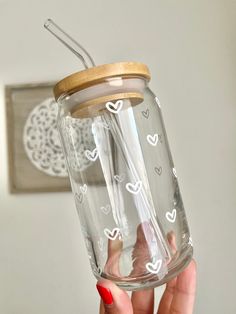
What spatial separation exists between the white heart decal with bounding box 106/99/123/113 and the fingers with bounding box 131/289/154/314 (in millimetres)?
359

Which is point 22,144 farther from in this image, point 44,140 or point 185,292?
point 185,292

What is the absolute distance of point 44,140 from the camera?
1.21m

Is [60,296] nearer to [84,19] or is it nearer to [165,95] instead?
[165,95]

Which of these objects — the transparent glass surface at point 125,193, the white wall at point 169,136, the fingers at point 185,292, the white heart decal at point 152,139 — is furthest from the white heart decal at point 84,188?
the white wall at point 169,136

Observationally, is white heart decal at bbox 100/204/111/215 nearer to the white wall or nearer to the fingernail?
the fingernail

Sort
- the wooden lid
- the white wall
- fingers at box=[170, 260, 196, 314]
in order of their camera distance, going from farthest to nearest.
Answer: the white wall → fingers at box=[170, 260, 196, 314] → the wooden lid

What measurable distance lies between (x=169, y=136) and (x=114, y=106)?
0.64 m

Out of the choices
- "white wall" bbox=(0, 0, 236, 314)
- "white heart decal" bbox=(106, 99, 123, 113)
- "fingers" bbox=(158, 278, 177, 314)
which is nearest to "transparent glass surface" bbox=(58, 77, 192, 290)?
"white heart decal" bbox=(106, 99, 123, 113)

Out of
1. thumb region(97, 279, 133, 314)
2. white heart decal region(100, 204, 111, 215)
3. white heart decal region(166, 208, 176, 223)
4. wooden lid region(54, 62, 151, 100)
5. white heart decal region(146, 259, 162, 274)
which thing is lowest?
thumb region(97, 279, 133, 314)

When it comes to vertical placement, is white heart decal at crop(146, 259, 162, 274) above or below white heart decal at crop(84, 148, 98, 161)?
below

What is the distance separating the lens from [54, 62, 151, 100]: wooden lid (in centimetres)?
50

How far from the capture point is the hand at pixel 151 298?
1.73ft

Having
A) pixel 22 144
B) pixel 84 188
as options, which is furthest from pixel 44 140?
pixel 84 188

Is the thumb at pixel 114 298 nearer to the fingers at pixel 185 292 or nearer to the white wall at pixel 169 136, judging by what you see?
the fingers at pixel 185 292
